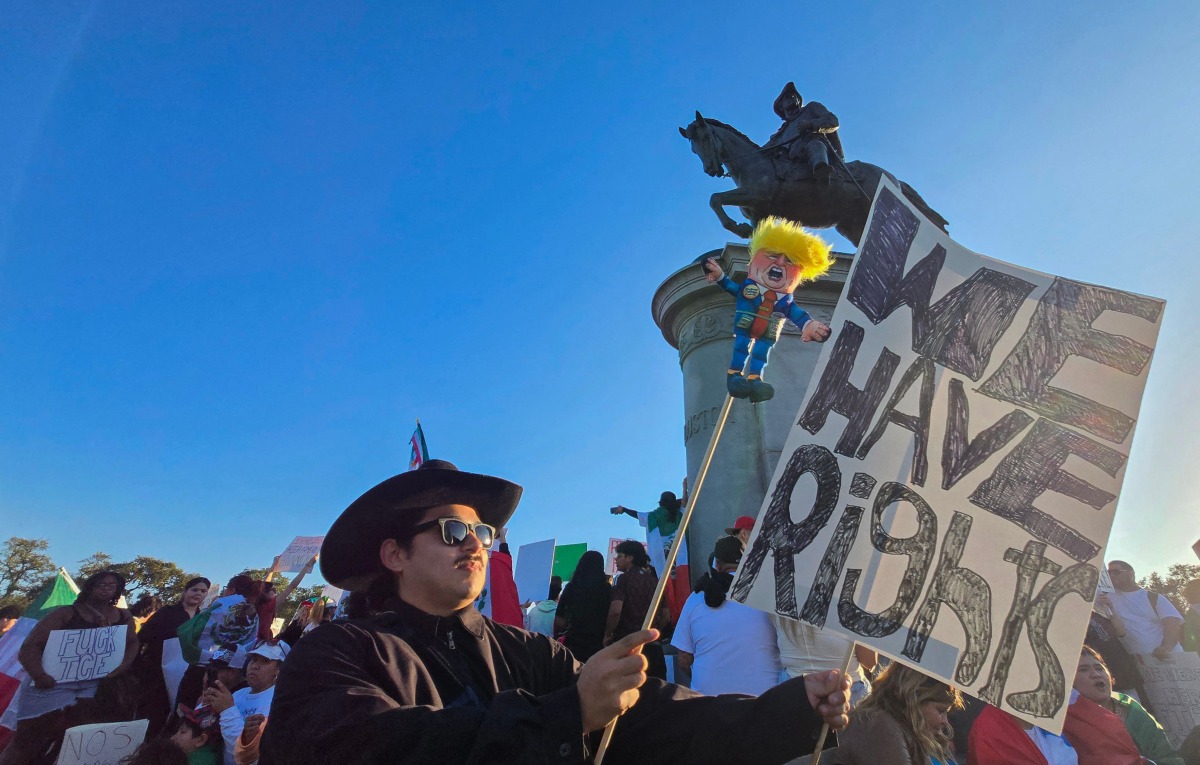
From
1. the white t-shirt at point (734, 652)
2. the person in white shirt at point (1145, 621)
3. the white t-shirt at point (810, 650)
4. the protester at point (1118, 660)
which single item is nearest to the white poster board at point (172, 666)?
the white t-shirt at point (734, 652)

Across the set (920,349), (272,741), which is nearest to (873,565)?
(920,349)

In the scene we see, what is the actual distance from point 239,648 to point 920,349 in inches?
217

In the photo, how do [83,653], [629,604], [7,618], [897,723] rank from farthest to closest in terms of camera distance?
[7,618] < [629,604] < [83,653] < [897,723]

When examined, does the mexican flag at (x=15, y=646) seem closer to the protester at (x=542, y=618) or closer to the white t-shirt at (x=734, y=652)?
the protester at (x=542, y=618)

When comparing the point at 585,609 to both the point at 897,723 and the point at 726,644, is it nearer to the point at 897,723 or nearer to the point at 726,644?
the point at 726,644

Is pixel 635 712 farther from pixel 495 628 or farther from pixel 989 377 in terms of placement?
pixel 989 377

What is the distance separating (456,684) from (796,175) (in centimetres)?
796

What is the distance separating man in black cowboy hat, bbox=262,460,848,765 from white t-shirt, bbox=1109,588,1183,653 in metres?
6.26

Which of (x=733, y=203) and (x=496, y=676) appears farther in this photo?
(x=733, y=203)

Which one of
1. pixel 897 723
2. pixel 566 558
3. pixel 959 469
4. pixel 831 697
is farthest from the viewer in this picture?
pixel 566 558

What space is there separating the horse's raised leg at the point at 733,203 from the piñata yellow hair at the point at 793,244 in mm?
4821

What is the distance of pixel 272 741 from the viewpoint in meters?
1.63

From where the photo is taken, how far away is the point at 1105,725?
4.08 metres

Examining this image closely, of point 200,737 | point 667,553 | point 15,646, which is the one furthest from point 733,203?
point 15,646
